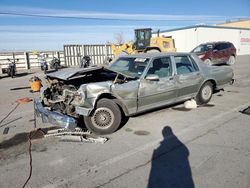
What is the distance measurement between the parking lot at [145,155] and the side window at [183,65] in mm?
1180

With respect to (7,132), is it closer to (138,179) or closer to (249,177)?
(138,179)

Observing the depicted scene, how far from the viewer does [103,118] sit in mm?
4910

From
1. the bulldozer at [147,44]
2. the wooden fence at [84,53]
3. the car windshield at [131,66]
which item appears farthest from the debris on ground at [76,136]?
the wooden fence at [84,53]

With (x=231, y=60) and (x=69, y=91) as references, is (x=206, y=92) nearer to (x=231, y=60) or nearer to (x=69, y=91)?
(x=69, y=91)

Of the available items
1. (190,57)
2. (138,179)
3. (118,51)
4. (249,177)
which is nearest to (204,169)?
(249,177)

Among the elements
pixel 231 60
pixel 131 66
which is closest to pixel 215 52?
pixel 231 60

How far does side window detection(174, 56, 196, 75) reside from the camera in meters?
6.25

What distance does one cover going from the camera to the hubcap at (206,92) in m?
6.99

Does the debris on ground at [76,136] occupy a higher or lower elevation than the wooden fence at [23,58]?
lower

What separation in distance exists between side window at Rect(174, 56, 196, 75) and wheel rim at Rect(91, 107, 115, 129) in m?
2.27

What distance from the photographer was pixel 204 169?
3.46 m

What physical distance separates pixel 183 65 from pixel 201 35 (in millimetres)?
25992

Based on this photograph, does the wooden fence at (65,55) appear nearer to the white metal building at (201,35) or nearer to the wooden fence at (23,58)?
the wooden fence at (23,58)

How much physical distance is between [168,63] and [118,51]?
1460 centimetres
